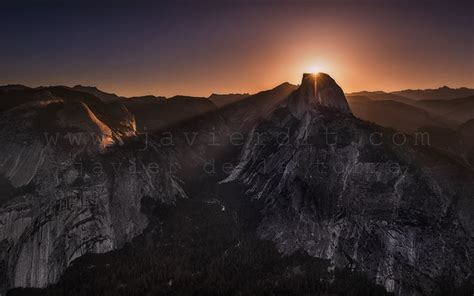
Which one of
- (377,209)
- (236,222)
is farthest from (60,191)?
(377,209)

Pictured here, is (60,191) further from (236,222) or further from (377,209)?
(377,209)

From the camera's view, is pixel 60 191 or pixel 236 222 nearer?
pixel 60 191

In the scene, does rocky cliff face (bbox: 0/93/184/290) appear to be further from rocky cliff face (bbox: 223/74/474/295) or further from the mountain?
rocky cliff face (bbox: 223/74/474/295)

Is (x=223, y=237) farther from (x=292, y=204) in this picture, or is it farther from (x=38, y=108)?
(x=38, y=108)

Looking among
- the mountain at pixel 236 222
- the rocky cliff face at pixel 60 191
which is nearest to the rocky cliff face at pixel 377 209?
the mountain at pixel 236 222

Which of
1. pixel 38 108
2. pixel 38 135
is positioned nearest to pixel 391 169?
pixel 38 135

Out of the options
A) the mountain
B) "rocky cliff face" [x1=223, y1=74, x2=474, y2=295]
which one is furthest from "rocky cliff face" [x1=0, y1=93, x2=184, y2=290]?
"rocky cliff face" [x1=223, y1=74, x2=474, y2=295]

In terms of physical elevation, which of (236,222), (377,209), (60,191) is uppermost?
(60,191)

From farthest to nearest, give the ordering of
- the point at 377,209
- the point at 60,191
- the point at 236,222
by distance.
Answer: the point at 236,222 < the point at 377,209 < the point at 60,191

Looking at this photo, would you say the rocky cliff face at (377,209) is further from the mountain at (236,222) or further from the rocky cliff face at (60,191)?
the rocky cliff face at (60,191)
